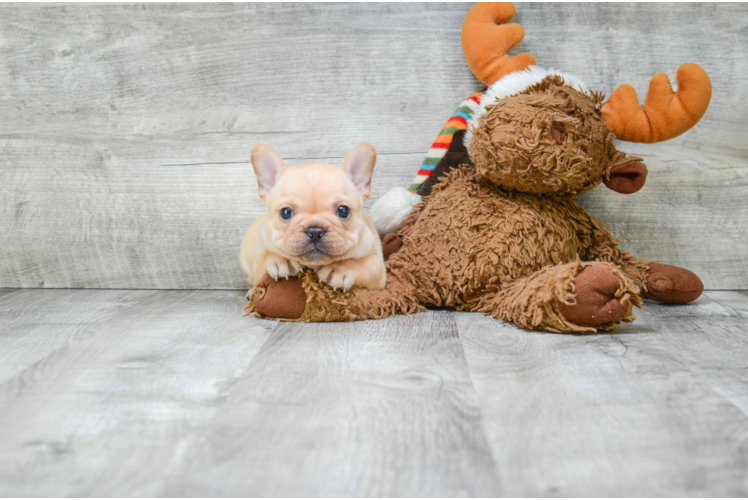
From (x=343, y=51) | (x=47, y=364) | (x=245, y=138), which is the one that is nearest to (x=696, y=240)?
(x=343, y=51)

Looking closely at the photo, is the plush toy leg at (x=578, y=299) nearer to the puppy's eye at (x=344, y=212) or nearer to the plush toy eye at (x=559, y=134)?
the plush toy eye at (x=559, y=134)

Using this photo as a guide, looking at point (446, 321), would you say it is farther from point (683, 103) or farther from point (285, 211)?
point (683, 103)

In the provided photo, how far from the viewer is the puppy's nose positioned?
3.57 ft

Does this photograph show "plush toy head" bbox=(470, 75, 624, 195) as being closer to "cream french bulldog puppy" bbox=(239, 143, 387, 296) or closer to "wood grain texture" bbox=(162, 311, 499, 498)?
"cream french bulldog puppy" bbox=(239, 143, 387, 296)

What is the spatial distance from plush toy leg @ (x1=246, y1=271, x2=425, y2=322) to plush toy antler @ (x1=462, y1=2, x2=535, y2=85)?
24.3 inches

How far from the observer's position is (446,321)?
1.21m

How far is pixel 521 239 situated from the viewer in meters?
1.23

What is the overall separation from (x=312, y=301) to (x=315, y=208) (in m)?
A: 0.20

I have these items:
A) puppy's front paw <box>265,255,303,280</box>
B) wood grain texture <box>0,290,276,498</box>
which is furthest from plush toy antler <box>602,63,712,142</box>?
wood grain texture <box>0,290,276,498</box>

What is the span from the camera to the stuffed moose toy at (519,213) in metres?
1.11

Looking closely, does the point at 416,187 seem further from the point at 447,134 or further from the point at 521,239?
the point at 521,239

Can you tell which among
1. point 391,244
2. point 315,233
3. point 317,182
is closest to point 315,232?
point 315,233

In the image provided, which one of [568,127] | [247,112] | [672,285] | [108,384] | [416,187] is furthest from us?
[247,112]

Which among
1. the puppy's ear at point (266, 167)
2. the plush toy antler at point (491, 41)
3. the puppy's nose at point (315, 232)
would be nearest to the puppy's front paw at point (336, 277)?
the puppy's nose at point (315, 232)
